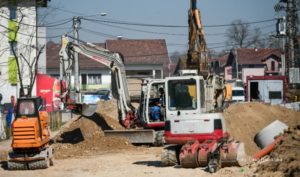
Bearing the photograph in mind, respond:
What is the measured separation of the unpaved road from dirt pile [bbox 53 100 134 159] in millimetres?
1322

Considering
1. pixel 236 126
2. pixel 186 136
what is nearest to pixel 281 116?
pixel 236 126

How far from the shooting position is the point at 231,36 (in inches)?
4663

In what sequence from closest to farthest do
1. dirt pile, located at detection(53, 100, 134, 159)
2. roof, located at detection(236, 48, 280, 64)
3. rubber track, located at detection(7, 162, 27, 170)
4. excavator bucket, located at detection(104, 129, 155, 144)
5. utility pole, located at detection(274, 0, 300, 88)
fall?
1. rubber track, located at detection(7, 162, 27, 170)
2. dirt pile, located at detection(53, 100, 134, 159)
3. excavator bucket, located at detection(104, 129, 155, 144)
4. utility pole, located at detection(274, 0, 300, 88)
5. roof, located at detection(236, 48, 280, 64)

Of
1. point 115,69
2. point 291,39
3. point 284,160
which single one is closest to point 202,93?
point 284,160

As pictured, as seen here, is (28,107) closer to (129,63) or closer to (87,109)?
(87,109)

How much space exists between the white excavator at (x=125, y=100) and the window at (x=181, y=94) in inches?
198

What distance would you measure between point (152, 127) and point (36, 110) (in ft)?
22.5

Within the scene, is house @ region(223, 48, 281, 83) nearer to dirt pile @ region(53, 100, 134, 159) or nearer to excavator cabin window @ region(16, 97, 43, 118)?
dirt pile @ region(53, 100, 134, 159)

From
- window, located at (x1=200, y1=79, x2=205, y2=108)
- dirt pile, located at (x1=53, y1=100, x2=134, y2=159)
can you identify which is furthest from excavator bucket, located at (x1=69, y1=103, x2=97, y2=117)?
window, located at (x1=200, y1=79, x2=205, y2=108)

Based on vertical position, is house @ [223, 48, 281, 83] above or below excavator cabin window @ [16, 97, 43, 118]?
above

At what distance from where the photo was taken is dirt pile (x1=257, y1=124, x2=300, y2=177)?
13.9 m

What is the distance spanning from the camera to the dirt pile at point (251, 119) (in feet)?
68.8

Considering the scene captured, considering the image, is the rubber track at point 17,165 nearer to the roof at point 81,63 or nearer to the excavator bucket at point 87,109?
the excavator bucket at point 87,109

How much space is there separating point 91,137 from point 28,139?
6.77m
